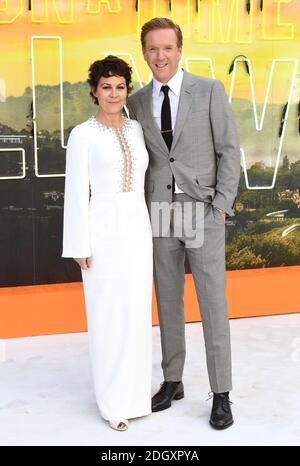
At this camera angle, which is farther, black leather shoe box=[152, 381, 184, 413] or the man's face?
black leather shoe box=[152, 381, 184, 413]

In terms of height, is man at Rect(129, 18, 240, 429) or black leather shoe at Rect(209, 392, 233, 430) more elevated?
man at Rect(129, 18, 240, 429)

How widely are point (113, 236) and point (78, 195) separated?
22cm

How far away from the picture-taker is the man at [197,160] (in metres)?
3.07

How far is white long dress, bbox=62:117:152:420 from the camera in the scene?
3018mm

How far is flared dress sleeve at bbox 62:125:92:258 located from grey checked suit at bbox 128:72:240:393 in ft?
1.01

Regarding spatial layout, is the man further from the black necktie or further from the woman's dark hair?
the woman's dark hair

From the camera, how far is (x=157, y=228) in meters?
3.22

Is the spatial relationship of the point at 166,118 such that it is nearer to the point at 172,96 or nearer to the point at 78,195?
the point at 172,96

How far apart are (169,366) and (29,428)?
0.70m

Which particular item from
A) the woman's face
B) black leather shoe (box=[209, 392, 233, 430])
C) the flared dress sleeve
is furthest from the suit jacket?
black leather shoe (box=[209, 392, 233, 430])

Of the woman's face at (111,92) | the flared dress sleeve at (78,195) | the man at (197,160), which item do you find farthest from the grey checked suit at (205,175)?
the flared dress sleeve at (78,195)

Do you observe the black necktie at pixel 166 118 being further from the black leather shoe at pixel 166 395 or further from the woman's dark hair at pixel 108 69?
the black leather shoe at pixel 166 395

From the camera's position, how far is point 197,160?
10.2ft

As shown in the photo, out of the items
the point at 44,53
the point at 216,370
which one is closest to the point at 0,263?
the point at 44,53
